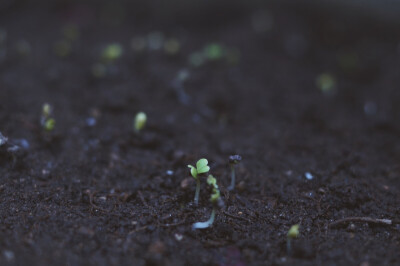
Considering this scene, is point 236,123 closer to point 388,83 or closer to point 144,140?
point 144,140

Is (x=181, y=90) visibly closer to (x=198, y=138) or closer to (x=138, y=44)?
(x=198, y=138)

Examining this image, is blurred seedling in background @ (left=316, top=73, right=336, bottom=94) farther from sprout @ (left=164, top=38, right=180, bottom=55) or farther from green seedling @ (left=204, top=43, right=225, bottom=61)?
sprout @ (left=164, top=38, right=180, bottom=55)

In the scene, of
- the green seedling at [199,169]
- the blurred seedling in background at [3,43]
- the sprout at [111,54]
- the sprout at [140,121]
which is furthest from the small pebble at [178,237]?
the blurred seedling in background at [3,43]

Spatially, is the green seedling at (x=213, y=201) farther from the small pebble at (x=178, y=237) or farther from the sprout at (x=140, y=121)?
the sprout at (x=140, y=121)

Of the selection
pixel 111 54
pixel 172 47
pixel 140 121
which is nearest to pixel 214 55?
pixel 172 47

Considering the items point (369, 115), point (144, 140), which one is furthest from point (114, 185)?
point (369, 115)
